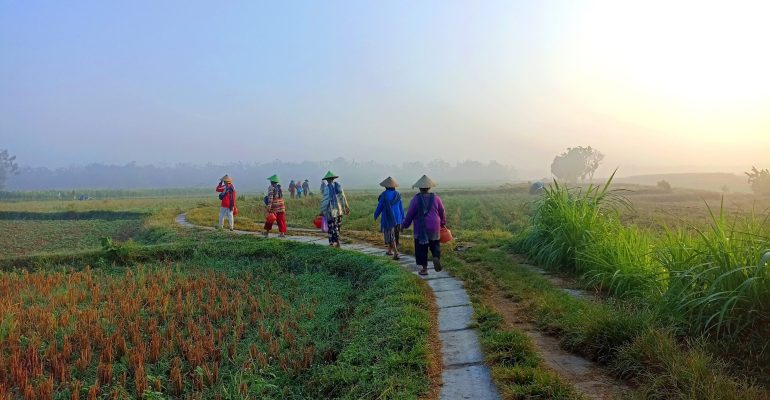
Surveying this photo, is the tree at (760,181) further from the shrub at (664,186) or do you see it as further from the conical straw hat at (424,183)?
the conical straw hat at (424,183)

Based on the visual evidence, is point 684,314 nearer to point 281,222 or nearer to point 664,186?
point 281,222

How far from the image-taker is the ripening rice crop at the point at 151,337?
4.88 metres

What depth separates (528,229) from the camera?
39.0 feet

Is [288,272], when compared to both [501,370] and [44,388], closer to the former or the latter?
[44,388]

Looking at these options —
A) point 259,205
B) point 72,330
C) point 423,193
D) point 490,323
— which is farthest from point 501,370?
point 259,205

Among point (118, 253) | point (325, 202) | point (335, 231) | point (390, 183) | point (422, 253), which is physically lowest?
point (118, 253)

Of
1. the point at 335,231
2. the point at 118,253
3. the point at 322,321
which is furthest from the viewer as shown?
the point at 335,231

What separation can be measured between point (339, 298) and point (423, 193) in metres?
2.77

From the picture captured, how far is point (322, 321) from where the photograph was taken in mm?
6797

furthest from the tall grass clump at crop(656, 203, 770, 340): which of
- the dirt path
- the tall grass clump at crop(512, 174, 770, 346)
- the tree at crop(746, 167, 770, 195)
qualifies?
the tree at crop(746, 167, 770, 195)

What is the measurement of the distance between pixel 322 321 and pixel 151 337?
7.66 ft

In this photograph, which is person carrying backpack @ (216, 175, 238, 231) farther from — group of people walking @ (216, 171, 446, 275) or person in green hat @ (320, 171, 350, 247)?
person in green hat @ (320, 171, 350, 247)

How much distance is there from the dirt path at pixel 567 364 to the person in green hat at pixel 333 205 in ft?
20.4

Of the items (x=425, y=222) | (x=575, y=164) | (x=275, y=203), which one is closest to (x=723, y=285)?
(x=425, y=222)
